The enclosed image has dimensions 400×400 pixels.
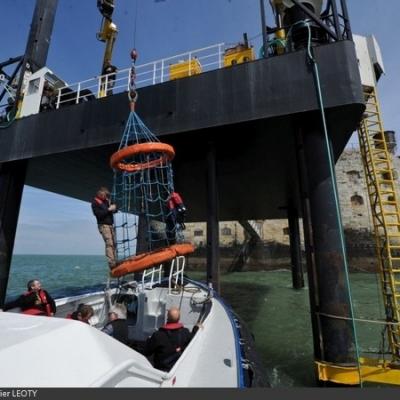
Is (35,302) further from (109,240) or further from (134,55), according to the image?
(134,55)

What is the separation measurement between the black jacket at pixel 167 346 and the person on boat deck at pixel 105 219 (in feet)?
10.1

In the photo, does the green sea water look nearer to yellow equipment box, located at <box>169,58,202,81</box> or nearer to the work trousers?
the work trousers

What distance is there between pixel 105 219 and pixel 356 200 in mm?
32129

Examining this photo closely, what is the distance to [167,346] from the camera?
334 centimetres

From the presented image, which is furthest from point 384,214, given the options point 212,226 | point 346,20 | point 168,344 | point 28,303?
point 28,303

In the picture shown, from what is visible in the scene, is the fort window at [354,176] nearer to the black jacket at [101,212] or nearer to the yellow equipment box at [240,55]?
the yellow equipment box at [240,55]

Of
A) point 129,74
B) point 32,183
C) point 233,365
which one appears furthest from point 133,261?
point 32,183

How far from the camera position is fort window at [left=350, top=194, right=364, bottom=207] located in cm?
3096

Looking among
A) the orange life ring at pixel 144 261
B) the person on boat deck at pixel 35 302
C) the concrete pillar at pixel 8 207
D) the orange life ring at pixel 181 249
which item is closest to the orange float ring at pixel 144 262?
A: the orange life ring at pixel 144 261

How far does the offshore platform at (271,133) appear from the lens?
6.15 meters

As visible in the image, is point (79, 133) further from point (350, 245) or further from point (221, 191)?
point (350, 245)

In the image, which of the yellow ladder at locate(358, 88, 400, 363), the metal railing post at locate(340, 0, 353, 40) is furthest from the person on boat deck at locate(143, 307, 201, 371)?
→ the metal railing post at locate(340, 0, 353, 40)

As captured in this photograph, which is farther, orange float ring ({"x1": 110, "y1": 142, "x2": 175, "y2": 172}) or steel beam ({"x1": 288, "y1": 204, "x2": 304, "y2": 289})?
steel beam ({"x1": 288, "y1": 204, "x2": 304, "y2": 289})

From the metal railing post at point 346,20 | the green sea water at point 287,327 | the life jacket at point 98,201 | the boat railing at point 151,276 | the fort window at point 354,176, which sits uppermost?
the fort window at point 354,176
